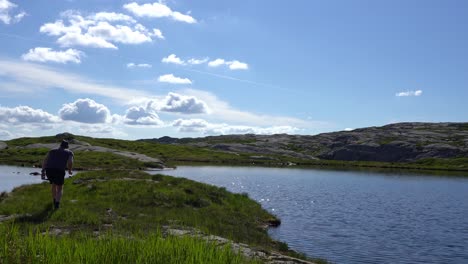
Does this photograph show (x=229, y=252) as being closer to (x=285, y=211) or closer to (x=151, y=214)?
(x=151, y=214)

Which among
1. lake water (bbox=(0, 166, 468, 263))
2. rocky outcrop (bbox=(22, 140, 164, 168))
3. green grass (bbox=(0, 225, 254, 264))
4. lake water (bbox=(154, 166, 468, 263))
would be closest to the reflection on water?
lake water (bbox=(154, 166, 468, 263))

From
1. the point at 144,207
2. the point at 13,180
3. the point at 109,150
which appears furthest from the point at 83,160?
the point at 144,207

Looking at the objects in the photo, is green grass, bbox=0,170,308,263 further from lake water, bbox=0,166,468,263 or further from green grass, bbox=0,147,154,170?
green grass, bbox=0,147,154,170

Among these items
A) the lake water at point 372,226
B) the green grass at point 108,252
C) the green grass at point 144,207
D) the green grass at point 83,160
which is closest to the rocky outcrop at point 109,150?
the green grass at point 83,160

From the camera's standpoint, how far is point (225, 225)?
27047 millimetres

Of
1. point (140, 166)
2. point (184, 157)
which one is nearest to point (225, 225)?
point (140, 166)

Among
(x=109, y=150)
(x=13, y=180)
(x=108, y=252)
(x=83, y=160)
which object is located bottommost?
(x=13, y=180)

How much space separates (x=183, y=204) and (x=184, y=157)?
14260cm

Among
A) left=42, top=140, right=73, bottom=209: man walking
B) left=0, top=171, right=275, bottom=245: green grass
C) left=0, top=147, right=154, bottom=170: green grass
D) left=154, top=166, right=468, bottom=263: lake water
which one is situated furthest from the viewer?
left=0, top=147, right=154, bottom=170: green grass

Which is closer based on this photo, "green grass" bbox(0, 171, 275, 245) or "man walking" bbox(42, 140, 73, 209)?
"green grass" bbox(0, 171, 275, 245)

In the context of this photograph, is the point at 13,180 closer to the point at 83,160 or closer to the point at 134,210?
the point at 134,210

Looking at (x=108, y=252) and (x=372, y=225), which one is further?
(x=372, y=225)

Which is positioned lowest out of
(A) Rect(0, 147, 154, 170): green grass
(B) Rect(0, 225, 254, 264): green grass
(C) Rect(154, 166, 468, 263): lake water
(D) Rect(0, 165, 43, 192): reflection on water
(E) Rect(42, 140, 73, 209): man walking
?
(C) Rect(154, 166, 468, 263): lake water

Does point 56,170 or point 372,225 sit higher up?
point 56,170
